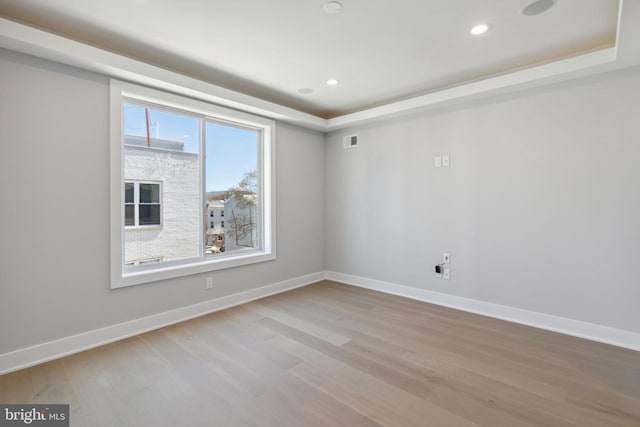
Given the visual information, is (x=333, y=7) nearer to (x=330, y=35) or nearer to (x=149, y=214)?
(x=330, y=35)

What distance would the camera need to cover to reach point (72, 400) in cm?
189

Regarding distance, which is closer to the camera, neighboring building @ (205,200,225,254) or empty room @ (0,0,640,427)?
empty room @ (0,0,640,427)

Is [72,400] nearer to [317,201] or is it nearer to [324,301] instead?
[324,301]

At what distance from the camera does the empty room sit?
202 centimetres

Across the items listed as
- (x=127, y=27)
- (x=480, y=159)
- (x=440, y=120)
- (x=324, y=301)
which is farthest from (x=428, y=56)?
(x=324, y=301)

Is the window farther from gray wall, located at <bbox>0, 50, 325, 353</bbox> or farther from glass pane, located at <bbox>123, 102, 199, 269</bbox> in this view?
gray wall, located at <bbox>0, 50, 325, 353</bbox>

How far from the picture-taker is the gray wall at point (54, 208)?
2.24m

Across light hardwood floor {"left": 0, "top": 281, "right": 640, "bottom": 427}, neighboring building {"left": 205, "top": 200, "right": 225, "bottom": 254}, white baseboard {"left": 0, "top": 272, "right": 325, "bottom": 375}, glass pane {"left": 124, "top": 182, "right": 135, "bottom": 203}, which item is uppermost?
glass pane {"left": 124, "top": 182, "right": 135, "bottom": 203}

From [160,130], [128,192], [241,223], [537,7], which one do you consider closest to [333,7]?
[537,7]

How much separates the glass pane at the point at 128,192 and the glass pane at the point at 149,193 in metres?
0.09

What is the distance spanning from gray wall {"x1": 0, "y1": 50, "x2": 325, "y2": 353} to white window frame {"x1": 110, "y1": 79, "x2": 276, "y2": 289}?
2.6 inches

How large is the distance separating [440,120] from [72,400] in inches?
165

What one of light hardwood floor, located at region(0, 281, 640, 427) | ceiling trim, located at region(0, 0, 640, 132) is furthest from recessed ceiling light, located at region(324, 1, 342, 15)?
light hardwood floor, located at region(0, 281, 640, 427)

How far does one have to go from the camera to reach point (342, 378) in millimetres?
2127
